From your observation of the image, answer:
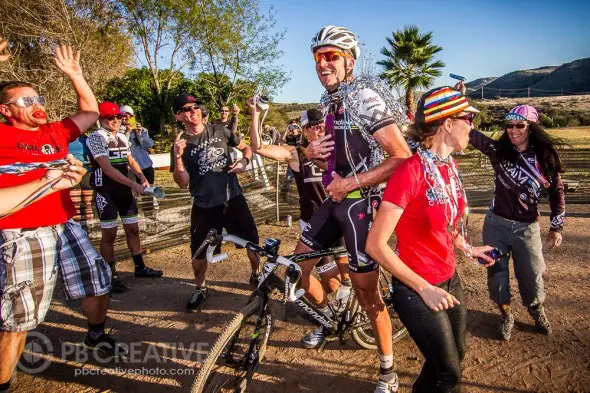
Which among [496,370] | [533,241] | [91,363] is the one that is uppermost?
[533,241]

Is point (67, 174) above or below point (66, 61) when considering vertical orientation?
below

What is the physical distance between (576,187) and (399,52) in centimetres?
1725

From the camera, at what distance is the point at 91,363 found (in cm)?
356

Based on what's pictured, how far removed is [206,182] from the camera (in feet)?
15.1

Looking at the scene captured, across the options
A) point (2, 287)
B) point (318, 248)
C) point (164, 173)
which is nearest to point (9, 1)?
point (164, 173)

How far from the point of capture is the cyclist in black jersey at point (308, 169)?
3.80 m

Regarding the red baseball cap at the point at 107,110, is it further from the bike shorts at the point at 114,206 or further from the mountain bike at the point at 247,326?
the mountain bike at the point at 247,326

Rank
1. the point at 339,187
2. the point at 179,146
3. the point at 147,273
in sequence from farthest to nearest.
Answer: the point at 147,273 → the point at 179,146 → the point at 339,187

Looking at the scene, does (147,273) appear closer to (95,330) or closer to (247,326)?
(95,330)

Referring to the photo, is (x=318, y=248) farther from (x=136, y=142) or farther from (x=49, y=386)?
(x=136, y=142)

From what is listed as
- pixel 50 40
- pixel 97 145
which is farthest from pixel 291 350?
pixel 50 40

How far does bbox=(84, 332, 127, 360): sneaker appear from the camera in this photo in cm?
357

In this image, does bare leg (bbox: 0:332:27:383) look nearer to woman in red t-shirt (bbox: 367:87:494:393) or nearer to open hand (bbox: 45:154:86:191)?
open hand (bbox: 45:154:86:191)

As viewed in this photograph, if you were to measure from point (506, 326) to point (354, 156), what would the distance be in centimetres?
258
